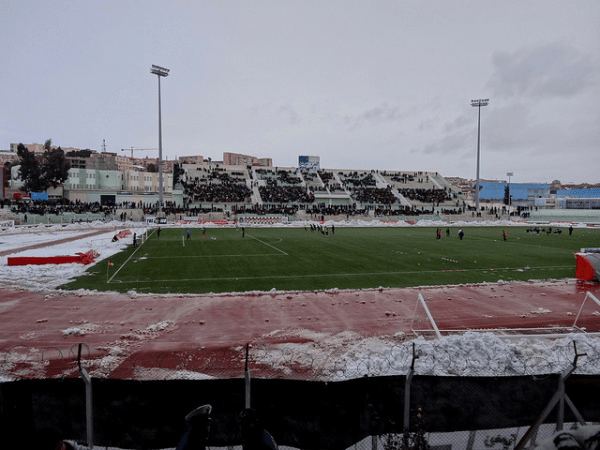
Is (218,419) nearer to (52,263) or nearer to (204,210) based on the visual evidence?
(52,263)

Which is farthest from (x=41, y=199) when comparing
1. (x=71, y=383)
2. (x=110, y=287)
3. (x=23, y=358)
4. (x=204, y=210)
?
(x=71, y=383)

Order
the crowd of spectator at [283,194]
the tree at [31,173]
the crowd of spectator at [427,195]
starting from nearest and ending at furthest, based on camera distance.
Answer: the tree at [31,173], the crowd of spectator at [283,194], the crowd of spectator at [427,195]

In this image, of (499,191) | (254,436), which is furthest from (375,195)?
(254,436)

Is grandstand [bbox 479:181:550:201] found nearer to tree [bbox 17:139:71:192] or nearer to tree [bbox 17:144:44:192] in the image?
tree [bbox 17:139:71:192]

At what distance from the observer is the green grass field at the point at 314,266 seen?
18531 millimetres

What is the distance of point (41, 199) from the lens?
68500 millimetres

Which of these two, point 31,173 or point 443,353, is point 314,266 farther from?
point 31,173

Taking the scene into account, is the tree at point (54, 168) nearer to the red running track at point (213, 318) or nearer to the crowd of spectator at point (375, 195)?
the crowd of spectator at point (375, 195)

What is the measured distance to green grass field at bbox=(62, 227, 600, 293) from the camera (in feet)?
60.8

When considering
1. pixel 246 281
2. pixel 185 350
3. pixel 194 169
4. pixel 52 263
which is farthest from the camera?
pixel 194 169

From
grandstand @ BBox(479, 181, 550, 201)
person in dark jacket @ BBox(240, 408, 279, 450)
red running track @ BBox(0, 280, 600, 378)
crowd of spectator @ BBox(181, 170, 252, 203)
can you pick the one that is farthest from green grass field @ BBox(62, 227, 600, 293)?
grandstand @ BBox(479, 181, 550, 201)

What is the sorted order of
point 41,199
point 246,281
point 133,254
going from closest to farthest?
point 246,281 → point 133,254 → point 41,199

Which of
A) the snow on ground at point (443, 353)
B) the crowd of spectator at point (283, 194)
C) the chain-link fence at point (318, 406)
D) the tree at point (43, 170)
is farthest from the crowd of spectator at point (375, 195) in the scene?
the chain-link fence at point (318, 406)

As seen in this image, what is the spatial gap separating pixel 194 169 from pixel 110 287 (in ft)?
245
